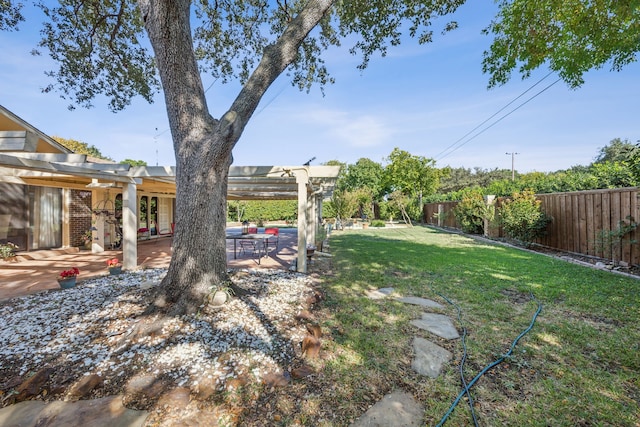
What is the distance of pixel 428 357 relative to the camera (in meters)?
3.08

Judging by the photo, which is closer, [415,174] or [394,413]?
[394,413]

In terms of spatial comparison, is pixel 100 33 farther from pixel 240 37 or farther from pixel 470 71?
pixel 470 71

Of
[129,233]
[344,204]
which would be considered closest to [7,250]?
[129,233]

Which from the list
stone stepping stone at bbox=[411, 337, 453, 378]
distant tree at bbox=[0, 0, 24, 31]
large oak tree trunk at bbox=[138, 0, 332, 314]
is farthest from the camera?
distant tree at bbox=[0, 0, 24, 31]

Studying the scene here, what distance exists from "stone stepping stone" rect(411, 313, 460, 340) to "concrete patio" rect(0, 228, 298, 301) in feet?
13.3

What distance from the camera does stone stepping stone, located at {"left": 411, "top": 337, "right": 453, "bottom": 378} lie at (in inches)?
112

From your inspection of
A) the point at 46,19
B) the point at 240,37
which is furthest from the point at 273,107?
the point at 46,19

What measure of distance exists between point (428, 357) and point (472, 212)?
13.0 meters

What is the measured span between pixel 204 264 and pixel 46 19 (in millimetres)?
7635

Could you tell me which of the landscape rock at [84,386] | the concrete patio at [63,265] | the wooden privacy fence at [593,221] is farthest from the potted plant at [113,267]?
the wooden privacy fence at [593,221]

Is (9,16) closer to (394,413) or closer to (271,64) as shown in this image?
(271,64)

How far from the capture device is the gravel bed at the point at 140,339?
273 centimetres

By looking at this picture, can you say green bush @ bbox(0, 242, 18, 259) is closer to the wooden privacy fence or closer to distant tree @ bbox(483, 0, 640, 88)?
distant tree @ bbox(483, 0, 640, 88)

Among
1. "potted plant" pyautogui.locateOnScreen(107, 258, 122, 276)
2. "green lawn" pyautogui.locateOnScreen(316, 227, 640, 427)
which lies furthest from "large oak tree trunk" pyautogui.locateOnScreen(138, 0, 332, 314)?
"potted plant" pyautogui.locateOnScreen(107, 258, 122, 276)
